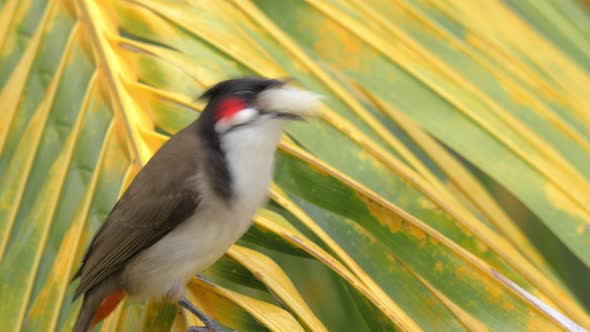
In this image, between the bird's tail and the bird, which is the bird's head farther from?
the bird's tail

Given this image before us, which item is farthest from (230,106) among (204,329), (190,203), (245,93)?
(204,329)

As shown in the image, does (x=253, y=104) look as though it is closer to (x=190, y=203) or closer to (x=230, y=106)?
(x=230, y=106)

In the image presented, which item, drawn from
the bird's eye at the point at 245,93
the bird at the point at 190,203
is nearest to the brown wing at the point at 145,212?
the bird at the point at 190,203

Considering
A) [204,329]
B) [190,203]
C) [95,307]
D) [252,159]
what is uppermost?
[252,159]

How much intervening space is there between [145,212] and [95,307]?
0.62 feet

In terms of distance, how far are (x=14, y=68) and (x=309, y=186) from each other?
63cm

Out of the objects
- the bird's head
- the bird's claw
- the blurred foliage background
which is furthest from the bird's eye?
the bird's claw

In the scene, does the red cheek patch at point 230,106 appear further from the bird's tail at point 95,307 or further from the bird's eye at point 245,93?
the bird's tail at point 95,307

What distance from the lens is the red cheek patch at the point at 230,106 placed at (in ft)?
5.31

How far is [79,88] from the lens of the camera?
1.78 m

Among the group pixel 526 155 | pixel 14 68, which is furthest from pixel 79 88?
pixel 526 155

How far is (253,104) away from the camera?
1.60m

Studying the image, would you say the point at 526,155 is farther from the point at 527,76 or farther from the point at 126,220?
the point at 126,220

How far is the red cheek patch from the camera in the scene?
1.62 meters
